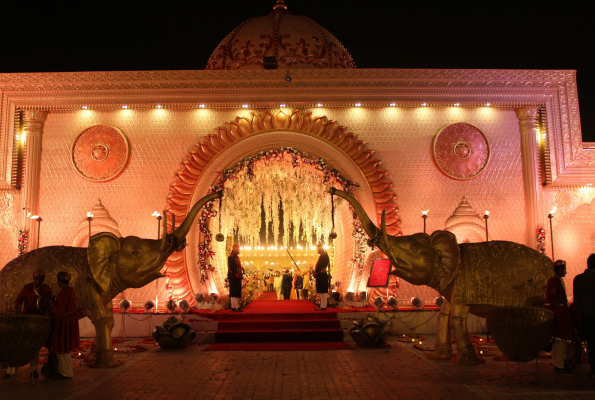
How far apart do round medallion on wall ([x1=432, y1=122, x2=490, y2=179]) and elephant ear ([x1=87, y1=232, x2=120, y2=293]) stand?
711 cm

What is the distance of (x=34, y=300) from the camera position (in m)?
6.11

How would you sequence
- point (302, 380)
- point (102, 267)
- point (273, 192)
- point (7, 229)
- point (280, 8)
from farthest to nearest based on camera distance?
point (280, 8), point (273, 192), point (7, 229), point (102, 267), point (302, 380)

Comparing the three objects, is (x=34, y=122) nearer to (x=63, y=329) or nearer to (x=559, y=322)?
(x=63, y=329)

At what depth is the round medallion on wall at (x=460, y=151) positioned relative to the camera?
11227 mm

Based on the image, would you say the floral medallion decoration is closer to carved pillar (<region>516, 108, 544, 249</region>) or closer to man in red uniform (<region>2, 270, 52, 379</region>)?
carved pillar (<region>516, 108, 544, 249</region>)

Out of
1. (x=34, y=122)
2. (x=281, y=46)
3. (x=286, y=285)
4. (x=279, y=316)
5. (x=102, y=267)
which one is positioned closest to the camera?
(x=102, y=267)

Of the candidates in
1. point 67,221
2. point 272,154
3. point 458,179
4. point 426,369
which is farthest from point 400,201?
point 67,221

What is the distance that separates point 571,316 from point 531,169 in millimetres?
5706

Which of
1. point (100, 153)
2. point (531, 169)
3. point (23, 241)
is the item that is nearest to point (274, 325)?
point (100, 153)

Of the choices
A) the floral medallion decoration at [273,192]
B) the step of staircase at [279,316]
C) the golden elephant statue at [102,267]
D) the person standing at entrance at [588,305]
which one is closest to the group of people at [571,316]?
the person standing at entrance at [588,305]

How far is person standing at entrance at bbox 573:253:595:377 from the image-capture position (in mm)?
5812

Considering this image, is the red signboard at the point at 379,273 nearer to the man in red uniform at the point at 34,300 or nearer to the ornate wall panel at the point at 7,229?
the man in red uniform at the point at 34,300

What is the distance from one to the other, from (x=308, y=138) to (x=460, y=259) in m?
5.21

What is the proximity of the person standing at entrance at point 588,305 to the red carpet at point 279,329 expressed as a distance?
3.49 metres
